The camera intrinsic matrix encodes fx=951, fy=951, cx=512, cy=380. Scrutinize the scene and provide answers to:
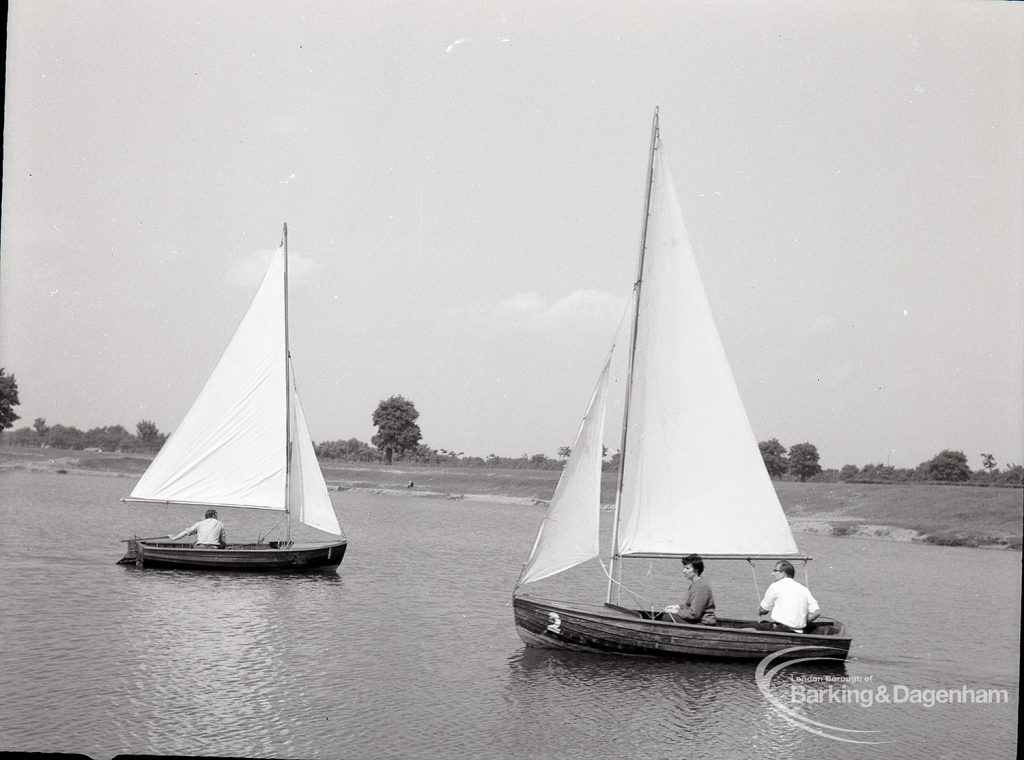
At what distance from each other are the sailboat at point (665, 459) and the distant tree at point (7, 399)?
41.5 ft

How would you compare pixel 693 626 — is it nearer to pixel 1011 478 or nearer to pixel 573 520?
pixel 573 520

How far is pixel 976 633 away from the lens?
24766 millimetres

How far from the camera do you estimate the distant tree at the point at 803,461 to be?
44872mm

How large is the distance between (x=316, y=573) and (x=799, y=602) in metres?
16.1

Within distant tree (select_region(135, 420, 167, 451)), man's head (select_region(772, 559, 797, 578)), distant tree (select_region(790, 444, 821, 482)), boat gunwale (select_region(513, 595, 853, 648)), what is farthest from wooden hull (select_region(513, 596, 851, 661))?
distant tree (select_region(790, 444, 821, 482))

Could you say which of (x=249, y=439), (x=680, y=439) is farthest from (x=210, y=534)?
(x=680, y=439)

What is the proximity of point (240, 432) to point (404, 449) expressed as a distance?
13.4 meters

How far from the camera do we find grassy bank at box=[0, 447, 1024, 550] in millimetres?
42688

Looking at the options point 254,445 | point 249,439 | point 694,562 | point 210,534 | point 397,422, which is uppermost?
point 397,422

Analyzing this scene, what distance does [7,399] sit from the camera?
2455 centimetres

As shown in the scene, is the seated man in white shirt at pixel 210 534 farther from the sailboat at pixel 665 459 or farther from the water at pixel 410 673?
the sailboat at pixel 665 459

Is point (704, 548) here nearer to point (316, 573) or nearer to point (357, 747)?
point (357, 747)

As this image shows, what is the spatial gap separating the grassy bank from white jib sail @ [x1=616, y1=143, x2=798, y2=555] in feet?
72.6

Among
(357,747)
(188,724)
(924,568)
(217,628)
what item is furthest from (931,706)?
(924,568)
